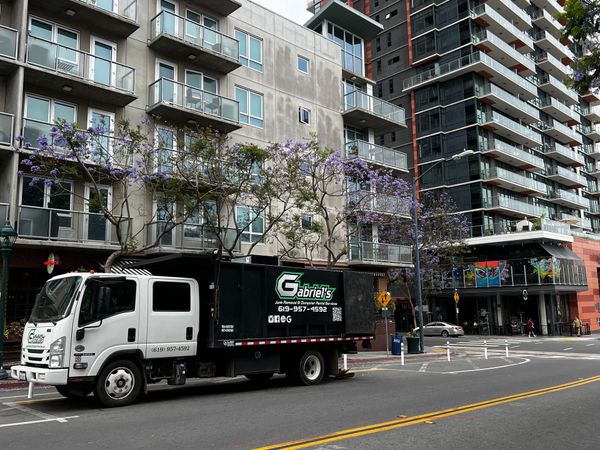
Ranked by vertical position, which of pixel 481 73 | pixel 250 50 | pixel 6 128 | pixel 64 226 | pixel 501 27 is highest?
pixel 501 27

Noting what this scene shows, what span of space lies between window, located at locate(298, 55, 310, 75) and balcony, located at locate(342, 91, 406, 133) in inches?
123

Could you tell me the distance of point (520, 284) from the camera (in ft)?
160

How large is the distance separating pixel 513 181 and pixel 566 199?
16.5 meters

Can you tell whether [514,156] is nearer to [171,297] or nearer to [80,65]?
[80,65]

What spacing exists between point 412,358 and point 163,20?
1874 cm

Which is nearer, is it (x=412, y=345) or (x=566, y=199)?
(x=412, y=345)

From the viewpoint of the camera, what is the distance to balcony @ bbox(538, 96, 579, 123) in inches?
2771

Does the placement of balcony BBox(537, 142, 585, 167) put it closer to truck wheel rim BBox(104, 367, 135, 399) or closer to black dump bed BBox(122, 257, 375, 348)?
black dump bed BBox(122, 257, 375, 348)

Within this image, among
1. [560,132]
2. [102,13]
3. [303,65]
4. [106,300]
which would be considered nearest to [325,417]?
[106,300]

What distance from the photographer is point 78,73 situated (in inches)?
824

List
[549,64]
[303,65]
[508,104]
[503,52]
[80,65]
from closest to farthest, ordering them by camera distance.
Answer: [80,65] < [303,65] < [508,104] < [503,52] < [549,64]

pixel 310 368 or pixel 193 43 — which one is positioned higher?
pixel 193 43

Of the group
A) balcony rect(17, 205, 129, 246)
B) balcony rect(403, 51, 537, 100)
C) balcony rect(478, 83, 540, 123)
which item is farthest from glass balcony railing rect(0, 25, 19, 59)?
balcony rect(478, 83, 540, 123)

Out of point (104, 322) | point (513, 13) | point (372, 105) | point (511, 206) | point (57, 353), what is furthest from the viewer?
point (513, 13)
